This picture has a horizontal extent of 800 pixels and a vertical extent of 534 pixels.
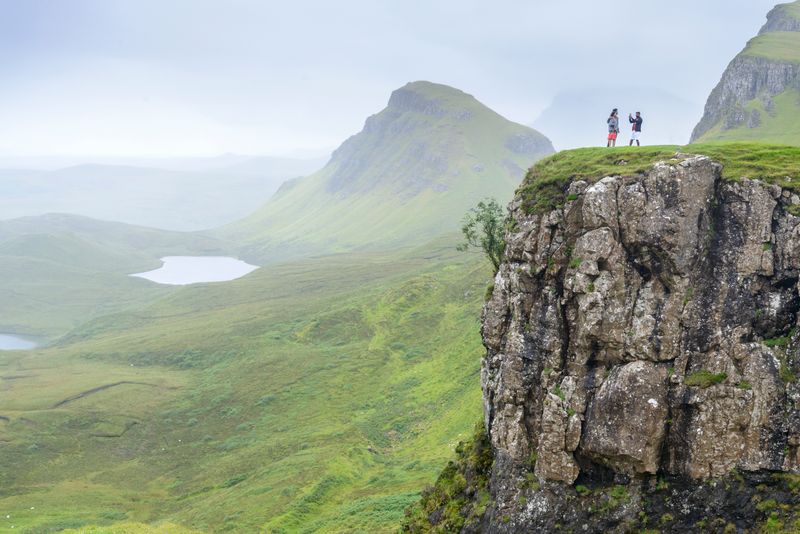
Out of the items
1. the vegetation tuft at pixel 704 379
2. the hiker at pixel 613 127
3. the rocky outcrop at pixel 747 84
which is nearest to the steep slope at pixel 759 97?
the rocky outcrop at pixel 747 84

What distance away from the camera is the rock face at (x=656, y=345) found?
91.4 feet

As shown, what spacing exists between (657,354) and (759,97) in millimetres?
152658

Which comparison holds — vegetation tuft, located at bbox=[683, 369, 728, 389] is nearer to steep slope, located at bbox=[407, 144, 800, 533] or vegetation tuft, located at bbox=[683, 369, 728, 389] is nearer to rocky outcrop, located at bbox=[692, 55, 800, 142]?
steep slope, located at bbox=[407, 144, 800, 533]

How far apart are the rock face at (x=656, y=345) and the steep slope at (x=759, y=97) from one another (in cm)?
11060

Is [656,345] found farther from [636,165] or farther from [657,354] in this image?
[636,165]

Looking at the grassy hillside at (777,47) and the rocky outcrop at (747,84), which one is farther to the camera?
the grassy hillside at (777,47)

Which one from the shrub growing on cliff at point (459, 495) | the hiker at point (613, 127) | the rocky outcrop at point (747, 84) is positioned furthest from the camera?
the rocky outcrop at point (747, 84)

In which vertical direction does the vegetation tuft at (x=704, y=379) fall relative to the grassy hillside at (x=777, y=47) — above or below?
below

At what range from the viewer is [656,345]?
98.4 feet

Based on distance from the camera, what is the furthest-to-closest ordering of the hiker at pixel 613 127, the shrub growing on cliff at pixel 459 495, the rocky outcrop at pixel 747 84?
the rocky outcrop at pixel 747 84
the hiker at pixel 613 127
the shrub growing on cliff at pixel 459 495

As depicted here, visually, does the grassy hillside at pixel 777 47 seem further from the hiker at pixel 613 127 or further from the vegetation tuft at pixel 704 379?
the vegetation tuft at pixel 704 379

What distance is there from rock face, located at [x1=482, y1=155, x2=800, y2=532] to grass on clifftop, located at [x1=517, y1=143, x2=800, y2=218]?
87 centimetres

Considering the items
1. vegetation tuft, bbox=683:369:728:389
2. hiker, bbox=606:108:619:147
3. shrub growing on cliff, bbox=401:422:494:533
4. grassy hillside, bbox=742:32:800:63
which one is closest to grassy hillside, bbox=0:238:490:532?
shrub growing on cliff, bbox=401:422:494:533

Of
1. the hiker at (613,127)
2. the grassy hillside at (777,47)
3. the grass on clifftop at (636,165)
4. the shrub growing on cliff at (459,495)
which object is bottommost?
the shrub growing on cliff at (459,495)
